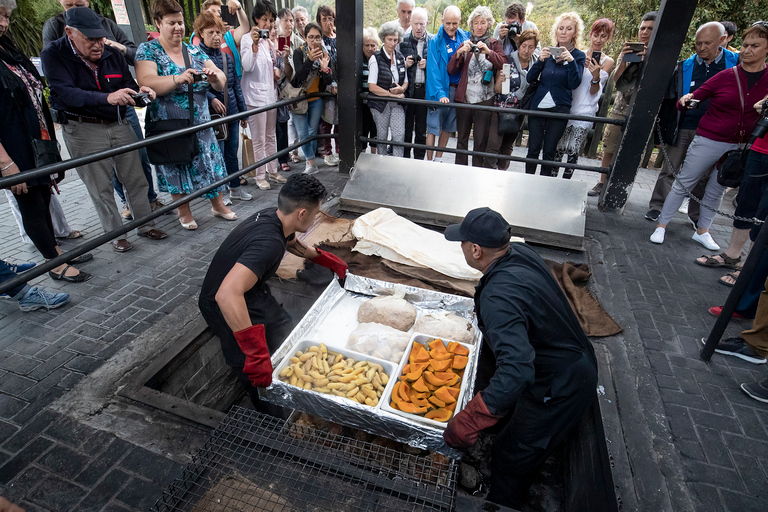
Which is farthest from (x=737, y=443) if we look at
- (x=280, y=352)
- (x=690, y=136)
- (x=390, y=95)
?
(x=390, y=95)

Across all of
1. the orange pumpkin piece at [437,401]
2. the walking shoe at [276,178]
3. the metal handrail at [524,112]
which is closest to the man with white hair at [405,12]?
the metal handrail at [524,112]

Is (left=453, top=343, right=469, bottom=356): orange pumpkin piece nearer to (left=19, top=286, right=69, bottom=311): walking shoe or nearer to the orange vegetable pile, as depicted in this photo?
the orange vegetable pile

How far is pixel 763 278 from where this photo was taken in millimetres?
3672

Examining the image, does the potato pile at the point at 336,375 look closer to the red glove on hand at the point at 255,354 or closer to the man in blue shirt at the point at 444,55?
the red glove on hand at the point at 255,354

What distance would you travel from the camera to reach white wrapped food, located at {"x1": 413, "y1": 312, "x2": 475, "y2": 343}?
3.11 metres

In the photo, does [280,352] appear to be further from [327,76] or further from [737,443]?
[327,76]

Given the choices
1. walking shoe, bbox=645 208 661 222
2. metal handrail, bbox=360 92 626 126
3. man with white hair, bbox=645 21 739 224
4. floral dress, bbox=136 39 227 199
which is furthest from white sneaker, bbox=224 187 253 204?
walking shoe, bbox=645 208 661 222

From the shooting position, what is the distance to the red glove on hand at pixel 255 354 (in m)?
2.46

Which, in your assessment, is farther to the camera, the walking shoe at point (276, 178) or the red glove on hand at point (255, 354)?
the walking shoe at point (276, 178)

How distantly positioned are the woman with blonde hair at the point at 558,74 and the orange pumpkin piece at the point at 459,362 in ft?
13.6

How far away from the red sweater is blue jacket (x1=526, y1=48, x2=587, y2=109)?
53.5 inches

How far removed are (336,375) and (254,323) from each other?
26.9 inches

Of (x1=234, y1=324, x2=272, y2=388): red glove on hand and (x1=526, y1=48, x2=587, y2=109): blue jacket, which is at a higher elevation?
(x1=526, y1=48, x2=587, y2=109): blue jacket

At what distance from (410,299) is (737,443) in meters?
2.40
